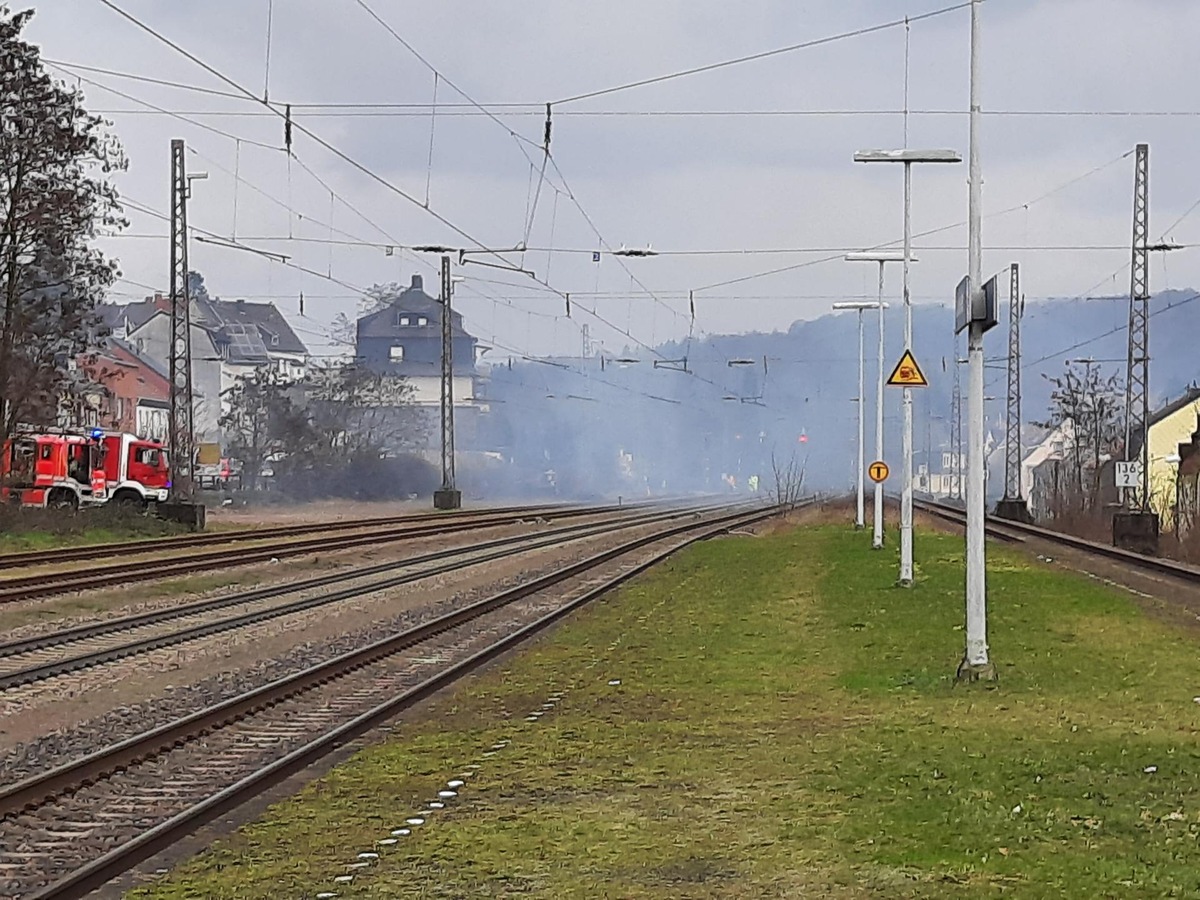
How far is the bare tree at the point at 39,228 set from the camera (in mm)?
47250

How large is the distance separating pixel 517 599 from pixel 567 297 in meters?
30.1

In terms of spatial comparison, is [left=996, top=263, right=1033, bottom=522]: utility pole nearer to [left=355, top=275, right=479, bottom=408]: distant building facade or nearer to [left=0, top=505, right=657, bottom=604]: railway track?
[left=0, top=505, right=657, bottom=604]: railway track

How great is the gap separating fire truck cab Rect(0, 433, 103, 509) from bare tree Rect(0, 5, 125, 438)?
5065mm

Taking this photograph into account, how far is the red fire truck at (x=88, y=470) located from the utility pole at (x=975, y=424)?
3825 centimetres

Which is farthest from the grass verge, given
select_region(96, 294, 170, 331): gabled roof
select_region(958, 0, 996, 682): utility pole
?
select_region(96, 294, 170, 331): gabled roof

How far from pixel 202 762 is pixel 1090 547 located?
38216 mm

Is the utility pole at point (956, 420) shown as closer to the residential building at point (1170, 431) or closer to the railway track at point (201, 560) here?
the residential building at point (1170, 431)

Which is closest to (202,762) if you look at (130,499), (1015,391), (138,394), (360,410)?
(130,499)

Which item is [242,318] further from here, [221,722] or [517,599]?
[221,722]

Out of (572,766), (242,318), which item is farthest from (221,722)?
(242,318)

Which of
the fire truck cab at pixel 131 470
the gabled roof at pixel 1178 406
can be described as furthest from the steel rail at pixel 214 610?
the gabled roof at pixel 1178 406

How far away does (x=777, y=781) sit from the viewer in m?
11.8

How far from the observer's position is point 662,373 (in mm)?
141250

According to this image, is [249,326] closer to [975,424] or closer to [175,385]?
[175,385]
